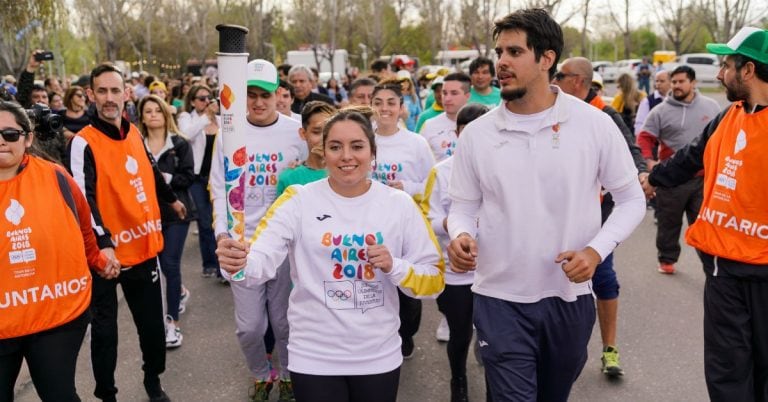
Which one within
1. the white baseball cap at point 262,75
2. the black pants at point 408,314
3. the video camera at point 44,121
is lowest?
the black pants at point 408,314

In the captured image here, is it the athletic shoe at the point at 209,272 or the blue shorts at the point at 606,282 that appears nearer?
the blue shorts at the point at 606,282

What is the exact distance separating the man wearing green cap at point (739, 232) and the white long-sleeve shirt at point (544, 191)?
0.76m

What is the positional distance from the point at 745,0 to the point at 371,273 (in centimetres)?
3814

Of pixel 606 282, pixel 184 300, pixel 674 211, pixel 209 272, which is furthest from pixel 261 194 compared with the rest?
pixel 674 211

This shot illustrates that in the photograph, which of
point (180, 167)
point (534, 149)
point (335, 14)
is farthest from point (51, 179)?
point (335, 14)

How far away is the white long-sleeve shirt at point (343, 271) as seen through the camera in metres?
3.03

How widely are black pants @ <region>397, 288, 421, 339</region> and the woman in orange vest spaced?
85.6 inches

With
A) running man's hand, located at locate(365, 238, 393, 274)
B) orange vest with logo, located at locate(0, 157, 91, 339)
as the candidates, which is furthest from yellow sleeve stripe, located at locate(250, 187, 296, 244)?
orange vest with logo, located at locate(0, 157, 91, 339)

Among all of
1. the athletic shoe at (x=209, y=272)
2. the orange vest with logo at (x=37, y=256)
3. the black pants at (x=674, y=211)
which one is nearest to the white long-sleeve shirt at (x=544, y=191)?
the orange vest with logo at (x=37, y=256)

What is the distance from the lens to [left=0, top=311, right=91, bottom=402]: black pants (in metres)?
3.22

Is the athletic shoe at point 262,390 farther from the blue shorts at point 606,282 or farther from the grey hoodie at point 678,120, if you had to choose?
the grey hoodie at point 678,120

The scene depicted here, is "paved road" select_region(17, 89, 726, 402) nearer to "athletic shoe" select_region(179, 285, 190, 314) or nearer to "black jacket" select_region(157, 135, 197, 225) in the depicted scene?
"athletic shoe" select_region(179, 285, 190, 314)

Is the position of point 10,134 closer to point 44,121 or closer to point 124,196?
point 44,121

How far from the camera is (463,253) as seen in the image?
293cm
